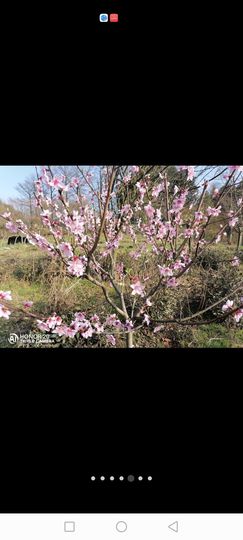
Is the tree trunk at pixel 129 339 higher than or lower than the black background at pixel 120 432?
higher

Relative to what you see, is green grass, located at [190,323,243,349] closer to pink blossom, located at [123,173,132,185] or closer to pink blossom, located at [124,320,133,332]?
pink blossom, located at [124,320,133,332]

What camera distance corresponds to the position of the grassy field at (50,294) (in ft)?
3.21

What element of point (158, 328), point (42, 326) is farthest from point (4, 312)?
point (158, 328)

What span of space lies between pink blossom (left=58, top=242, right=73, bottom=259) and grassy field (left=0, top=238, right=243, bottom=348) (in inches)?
2.6

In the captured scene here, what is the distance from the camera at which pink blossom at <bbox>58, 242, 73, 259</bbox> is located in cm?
111

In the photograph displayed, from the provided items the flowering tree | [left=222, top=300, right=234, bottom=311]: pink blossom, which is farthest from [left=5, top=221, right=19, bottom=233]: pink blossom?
[left=222, top=300, right=234, bottom=311]: pink blossom

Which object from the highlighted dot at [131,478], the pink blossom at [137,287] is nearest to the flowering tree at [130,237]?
the pink blossom at [137,287]

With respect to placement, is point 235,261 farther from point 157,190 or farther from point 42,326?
point 42,326
